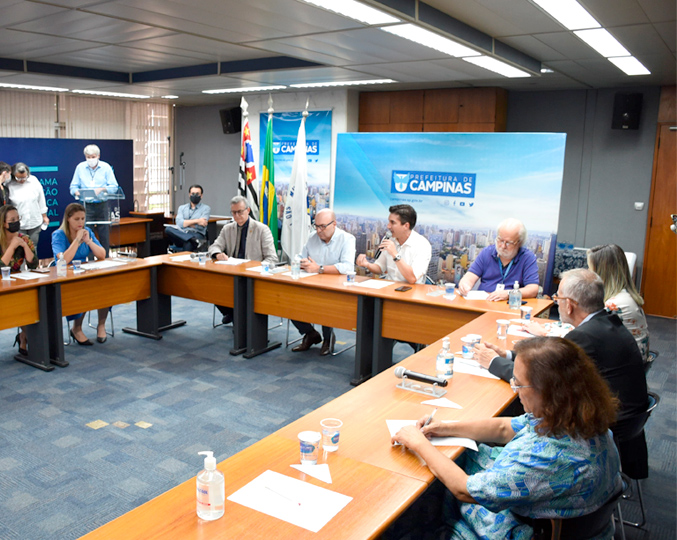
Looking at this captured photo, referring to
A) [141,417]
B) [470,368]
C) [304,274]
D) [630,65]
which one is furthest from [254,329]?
[630,65]

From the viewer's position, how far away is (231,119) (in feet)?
32.3

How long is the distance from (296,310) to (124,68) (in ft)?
13.6

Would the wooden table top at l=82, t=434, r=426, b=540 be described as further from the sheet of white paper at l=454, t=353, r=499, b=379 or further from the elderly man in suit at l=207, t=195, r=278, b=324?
the elderly man in suit at l=207, t=195, r=278, b=324

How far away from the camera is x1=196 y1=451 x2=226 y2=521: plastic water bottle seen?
1658mm

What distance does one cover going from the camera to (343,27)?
4086 mm

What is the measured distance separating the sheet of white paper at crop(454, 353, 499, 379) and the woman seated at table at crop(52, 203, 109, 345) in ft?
12.2

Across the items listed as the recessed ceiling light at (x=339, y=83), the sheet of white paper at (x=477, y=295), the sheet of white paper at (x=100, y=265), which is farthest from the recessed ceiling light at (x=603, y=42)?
the sheet of white paper at (x=100, y=265)

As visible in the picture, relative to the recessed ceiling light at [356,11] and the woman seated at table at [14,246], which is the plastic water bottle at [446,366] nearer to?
the recessed ceiling light at [356,11]

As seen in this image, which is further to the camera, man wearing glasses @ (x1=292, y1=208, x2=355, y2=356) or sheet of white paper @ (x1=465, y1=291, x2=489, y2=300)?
man wearing glasses @ (x1=292, y1=208, x2=355, y2=356)

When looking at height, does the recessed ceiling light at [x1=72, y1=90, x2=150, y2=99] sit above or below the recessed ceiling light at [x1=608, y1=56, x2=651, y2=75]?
above

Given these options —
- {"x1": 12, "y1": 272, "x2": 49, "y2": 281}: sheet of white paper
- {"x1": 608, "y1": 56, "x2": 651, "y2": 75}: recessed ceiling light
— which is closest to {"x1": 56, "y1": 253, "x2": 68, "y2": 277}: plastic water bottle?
{"x1": 12, "y1": 272, "x2": 49, "y2": 281}: sheet of white paper

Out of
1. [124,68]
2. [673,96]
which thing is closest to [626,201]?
[673,96]

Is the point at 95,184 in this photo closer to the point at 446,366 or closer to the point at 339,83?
the point at 339,83

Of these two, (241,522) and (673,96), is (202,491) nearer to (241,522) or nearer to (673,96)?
(241,522)
